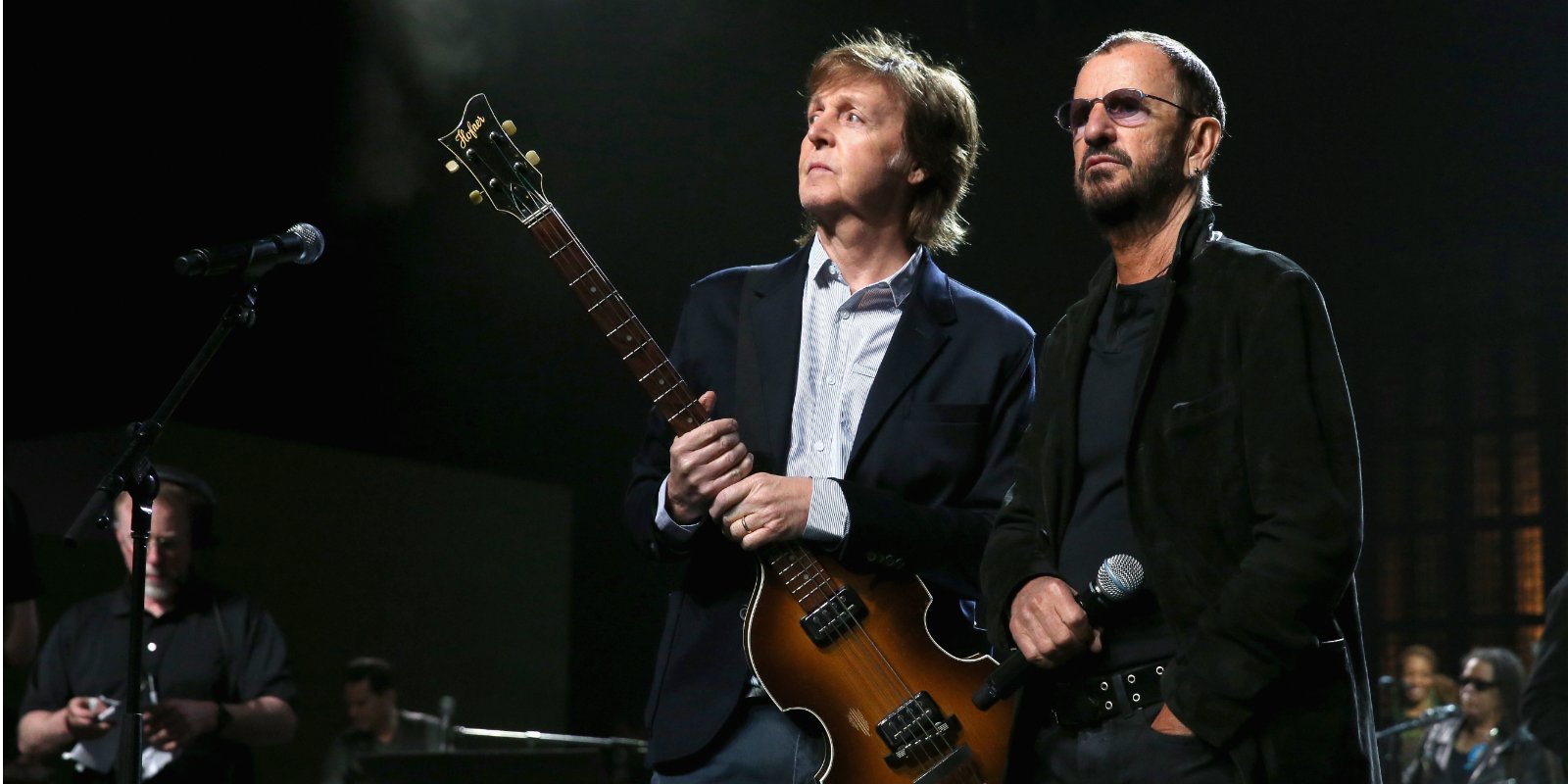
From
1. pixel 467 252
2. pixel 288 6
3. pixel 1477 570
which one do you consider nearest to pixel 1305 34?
pixel 1477 570

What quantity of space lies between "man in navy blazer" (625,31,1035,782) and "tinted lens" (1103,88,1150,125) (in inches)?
23.7

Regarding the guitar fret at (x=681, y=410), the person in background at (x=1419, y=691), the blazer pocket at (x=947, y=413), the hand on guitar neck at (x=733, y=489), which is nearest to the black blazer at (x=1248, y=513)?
the hand on guitar neck at (x=733, y=489)

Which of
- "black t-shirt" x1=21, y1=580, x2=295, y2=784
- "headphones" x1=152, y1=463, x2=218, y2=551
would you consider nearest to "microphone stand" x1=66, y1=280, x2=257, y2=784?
"black t-shirt" x1=21, y1=580, x2=295, y2=784

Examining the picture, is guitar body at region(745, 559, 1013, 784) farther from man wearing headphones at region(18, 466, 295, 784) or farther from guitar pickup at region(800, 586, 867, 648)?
man wearing headphones at region(18, 466, 295, 784)

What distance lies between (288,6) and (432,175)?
104 centimetres

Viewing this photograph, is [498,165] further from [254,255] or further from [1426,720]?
[1426,720]

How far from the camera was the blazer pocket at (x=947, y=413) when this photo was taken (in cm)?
227

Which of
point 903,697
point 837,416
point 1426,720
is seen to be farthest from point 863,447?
point 1426,720

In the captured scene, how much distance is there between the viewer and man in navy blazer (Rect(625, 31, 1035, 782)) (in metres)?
2.09

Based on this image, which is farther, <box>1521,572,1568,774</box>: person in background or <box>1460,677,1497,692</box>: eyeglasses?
<box>1460,677,1497,692</box>: eyeglasses

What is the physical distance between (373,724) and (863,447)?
5939 mm

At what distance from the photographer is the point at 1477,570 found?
828 cm

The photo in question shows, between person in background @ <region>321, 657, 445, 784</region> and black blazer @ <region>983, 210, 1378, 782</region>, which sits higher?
person in background @ <region>321, 657, 445, 784</region>

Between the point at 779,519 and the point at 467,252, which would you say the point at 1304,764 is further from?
the point at 467,252
